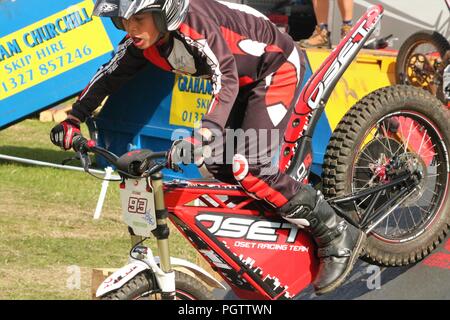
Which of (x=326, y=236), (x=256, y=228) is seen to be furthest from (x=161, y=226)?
(x=326, y=236)

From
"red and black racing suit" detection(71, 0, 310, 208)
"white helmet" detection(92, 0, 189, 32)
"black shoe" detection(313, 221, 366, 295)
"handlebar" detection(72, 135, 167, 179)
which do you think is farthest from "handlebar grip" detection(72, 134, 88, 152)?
"black shoe" detection(313, 221, 366, 295)

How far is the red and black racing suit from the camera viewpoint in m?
4.49

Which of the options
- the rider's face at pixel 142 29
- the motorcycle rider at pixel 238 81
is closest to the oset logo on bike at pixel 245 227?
the motorcycle rider at pixel 238 81

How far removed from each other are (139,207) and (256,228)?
814 millimetres

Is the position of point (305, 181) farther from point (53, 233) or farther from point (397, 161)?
point (53, 233)

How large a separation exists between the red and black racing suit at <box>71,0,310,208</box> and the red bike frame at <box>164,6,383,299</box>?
0.16 m

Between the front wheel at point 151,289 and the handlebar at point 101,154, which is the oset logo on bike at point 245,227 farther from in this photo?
the handlebar at point 101,154

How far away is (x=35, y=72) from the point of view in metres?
9.31

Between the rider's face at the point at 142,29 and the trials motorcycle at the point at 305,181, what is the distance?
1.85ft

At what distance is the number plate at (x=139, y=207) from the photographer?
14.2 feet

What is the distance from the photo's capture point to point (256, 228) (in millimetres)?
4938

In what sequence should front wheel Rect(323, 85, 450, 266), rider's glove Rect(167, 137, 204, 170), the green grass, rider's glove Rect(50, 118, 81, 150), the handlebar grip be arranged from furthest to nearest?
the green grass → front wheel Rect(323, 85, 450, 266) → rider's glove Rect(50, 118, 81, 150) → the handlebar grip → rider's glove Rect(167, 137, 204, 170)

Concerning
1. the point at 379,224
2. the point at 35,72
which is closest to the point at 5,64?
the point at 35,72

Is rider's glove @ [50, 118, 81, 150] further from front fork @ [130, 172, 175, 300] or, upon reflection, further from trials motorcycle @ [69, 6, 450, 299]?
front fork @ [130, 172, 175, 300]
